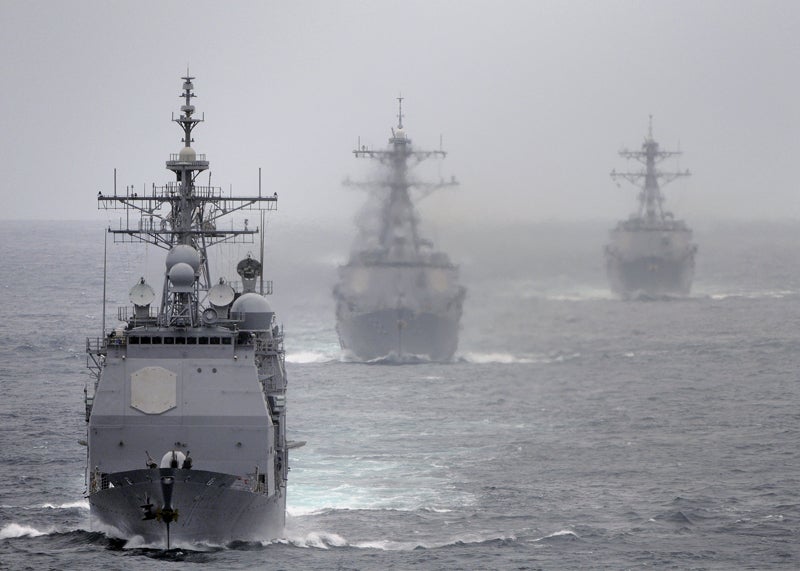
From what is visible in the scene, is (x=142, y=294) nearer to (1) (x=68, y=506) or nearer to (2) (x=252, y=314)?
(2) (x=252, y=314)

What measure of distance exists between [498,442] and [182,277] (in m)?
18.9

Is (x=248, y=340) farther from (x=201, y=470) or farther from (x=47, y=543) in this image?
(x=47, y=543)

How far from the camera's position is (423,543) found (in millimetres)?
39188

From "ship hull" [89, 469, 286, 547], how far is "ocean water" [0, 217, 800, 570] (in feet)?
1.40

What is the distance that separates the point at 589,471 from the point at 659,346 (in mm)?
39368

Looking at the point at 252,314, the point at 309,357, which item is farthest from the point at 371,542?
the point at 309,357

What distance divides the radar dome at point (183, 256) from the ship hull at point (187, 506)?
6199mm

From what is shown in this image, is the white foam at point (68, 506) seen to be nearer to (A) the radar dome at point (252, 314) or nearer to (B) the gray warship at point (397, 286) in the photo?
(A) the radar dome at point (252, 314)

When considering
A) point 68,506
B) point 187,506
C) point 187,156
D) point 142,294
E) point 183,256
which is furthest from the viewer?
point 68,506

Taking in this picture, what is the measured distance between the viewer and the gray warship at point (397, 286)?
278 feet

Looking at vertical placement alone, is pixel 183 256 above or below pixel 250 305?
above

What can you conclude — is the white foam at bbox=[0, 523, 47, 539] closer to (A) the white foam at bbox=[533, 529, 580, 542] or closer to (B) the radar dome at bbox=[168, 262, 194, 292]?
(B) the radar dome at bbox=[168, 262, 194, 292]

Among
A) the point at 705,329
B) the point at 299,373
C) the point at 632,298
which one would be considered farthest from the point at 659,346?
the point at 632,298

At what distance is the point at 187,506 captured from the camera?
36.1 metres
